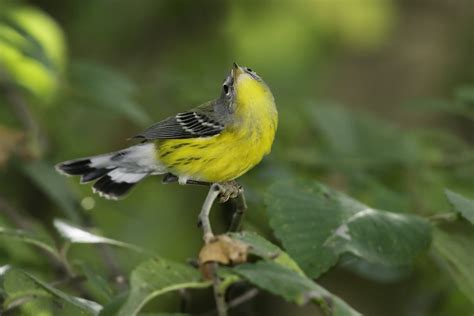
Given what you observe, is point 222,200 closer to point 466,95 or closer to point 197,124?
point 197,124

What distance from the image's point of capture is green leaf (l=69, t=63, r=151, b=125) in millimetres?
3998

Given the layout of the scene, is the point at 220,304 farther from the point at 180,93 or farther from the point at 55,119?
the point at 55,119

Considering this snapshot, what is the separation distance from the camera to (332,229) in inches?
99.5

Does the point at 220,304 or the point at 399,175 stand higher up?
the point at 220,304

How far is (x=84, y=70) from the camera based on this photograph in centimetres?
448

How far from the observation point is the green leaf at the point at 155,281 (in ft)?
5.92

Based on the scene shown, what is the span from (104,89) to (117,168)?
0.59 metres

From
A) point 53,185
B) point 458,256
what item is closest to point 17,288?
point 458,256

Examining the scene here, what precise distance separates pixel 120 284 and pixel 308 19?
4.29 metres

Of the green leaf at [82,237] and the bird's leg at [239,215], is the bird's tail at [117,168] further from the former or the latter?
the bird's leg at [239,215]

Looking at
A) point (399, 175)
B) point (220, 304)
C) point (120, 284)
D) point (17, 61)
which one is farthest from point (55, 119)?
point (220, 304)

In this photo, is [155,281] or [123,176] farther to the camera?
[123,176]

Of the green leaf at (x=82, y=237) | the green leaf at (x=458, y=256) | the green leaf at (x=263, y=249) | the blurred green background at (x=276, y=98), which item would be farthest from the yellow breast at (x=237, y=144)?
the green leaf at (x=263, y=249)

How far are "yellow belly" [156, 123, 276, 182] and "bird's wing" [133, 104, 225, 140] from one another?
31 millimetres
